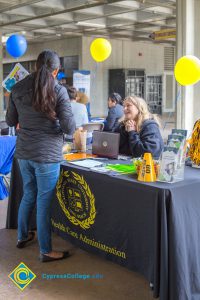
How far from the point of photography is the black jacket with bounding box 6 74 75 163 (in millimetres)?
2402

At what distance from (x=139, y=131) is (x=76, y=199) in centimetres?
69

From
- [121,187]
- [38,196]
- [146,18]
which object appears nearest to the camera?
[121,187]

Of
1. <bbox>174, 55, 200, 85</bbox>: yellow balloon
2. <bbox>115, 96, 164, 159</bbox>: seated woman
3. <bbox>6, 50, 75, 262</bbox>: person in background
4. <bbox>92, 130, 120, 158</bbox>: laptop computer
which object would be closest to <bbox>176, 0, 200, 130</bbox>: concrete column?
<bbox>174, 55, 200, 85</bbox>: yellow balloon

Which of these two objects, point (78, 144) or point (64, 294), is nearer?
point (64, 294)

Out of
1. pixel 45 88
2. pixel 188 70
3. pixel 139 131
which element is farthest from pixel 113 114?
pixel 45 88

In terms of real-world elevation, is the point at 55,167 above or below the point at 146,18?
below

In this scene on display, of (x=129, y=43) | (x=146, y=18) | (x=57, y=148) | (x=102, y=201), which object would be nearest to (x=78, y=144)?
(x=57, y=148)

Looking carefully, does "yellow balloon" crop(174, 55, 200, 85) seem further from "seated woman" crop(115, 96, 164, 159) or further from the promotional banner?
the promotional banner

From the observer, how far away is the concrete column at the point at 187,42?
5434 millimetres

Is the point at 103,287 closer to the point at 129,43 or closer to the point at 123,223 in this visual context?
the point at 123,223

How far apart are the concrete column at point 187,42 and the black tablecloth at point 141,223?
10.9ft

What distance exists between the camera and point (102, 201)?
238cm

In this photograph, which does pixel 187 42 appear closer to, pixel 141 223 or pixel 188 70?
pixel 188 70

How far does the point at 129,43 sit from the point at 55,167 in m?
12.5
